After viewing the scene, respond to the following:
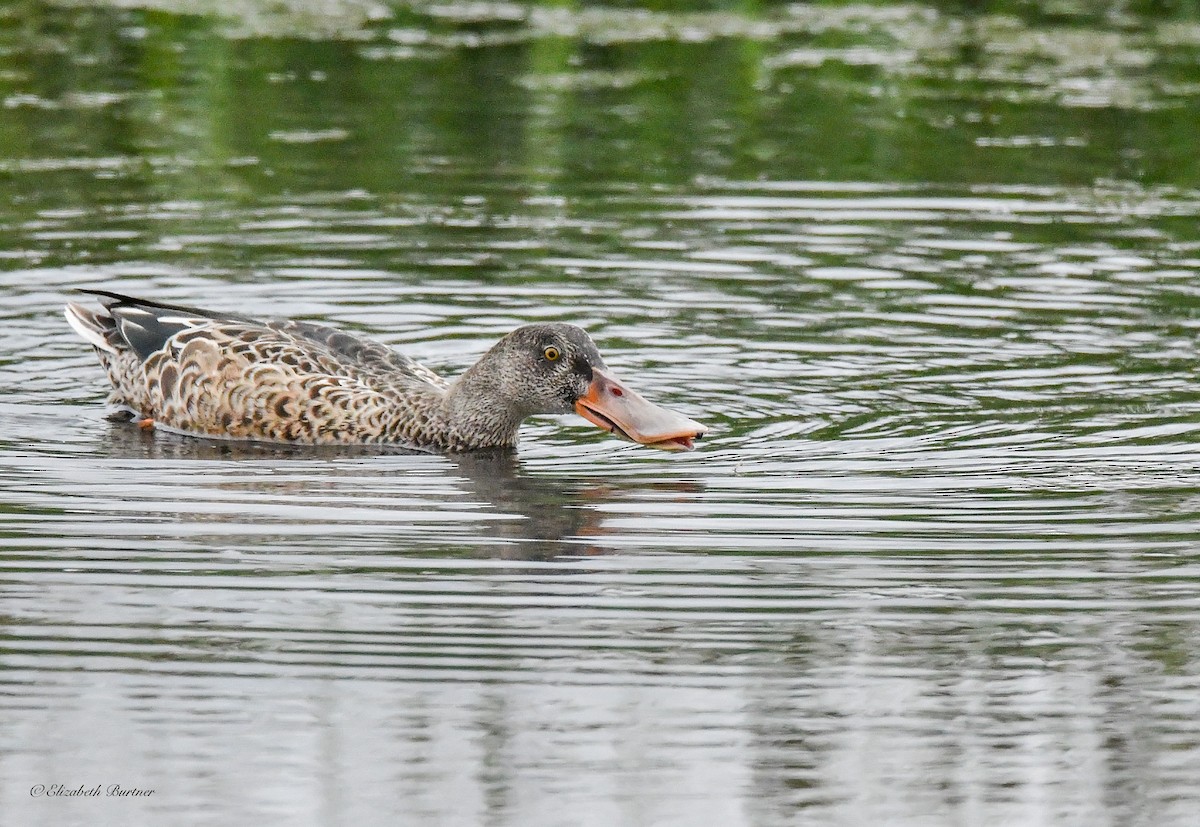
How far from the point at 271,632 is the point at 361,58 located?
43.2 ft

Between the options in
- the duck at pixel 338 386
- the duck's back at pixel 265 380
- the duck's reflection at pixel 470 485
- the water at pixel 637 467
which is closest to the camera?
the water at pixel 637 467

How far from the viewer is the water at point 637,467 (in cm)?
572

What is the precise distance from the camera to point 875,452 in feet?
29.9

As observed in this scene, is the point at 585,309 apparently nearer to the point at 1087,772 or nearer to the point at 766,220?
the point at 766,220

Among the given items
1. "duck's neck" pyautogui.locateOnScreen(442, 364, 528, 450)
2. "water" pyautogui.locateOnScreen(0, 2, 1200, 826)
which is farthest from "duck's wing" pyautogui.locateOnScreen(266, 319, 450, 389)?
"water" pyautogui.locateOnScreen(0, 2, 1200, 826)

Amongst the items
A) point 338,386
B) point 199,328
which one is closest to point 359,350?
point 338,386

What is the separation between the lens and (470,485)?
29.3ft

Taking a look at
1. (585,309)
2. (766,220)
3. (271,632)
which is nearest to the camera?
(271,632)

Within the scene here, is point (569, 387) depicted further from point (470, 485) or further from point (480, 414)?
point (470, 485)

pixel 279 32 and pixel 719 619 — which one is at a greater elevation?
pixel 279 32

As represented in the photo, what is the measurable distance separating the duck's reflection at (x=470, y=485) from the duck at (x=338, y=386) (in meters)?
0.10

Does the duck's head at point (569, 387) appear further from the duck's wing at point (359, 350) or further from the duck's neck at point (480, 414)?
the duck's wing at point (359, 350)

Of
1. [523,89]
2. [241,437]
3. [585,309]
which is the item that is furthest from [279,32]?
[241,437]

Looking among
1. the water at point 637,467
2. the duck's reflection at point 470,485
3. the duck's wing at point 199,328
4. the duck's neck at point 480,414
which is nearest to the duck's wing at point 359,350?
the duck's wing at point 199,328
